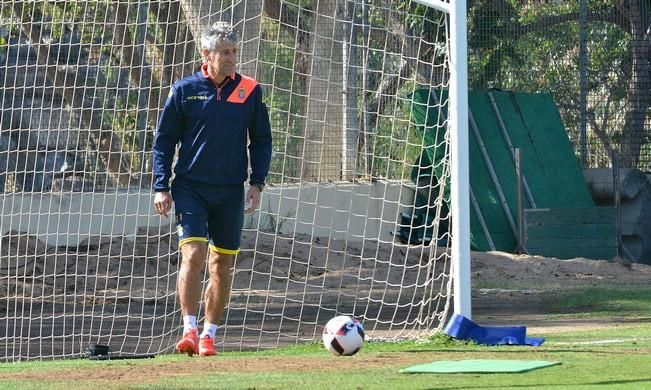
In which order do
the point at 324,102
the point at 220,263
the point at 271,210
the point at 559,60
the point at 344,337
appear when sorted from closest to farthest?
the point at 344,337 < the point at 220,263 < the point at 324,102 < the point at 271,210 < the point at 559,60

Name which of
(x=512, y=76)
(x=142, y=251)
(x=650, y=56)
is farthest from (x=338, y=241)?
(x=650, y=56)

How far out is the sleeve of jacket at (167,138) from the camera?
9000 millimetres

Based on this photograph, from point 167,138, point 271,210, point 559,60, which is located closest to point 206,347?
point 167,138

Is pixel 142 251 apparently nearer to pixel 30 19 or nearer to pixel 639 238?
pixel 30 19

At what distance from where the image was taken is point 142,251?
56.9ft

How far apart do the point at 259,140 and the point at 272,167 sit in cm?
875

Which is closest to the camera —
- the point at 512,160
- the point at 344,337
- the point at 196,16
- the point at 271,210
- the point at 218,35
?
the point at 344,337

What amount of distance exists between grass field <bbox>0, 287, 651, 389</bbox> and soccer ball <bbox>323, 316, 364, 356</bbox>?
9cm

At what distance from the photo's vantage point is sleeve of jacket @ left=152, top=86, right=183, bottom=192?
900cm

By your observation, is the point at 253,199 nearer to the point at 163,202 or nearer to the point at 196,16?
the point at 163,202

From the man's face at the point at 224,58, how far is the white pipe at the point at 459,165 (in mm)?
1775

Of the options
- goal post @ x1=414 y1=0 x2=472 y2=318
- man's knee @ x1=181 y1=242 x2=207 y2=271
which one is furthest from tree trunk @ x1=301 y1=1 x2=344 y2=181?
man's knee @ x1=181 y1=242 x2=207 y2=271

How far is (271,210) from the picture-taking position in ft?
62.7

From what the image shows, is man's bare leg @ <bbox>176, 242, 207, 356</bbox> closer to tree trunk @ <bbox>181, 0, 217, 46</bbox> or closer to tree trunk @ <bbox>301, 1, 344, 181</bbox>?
tree trunk @ <bbox>301, 1, 344, 181</bbox>
